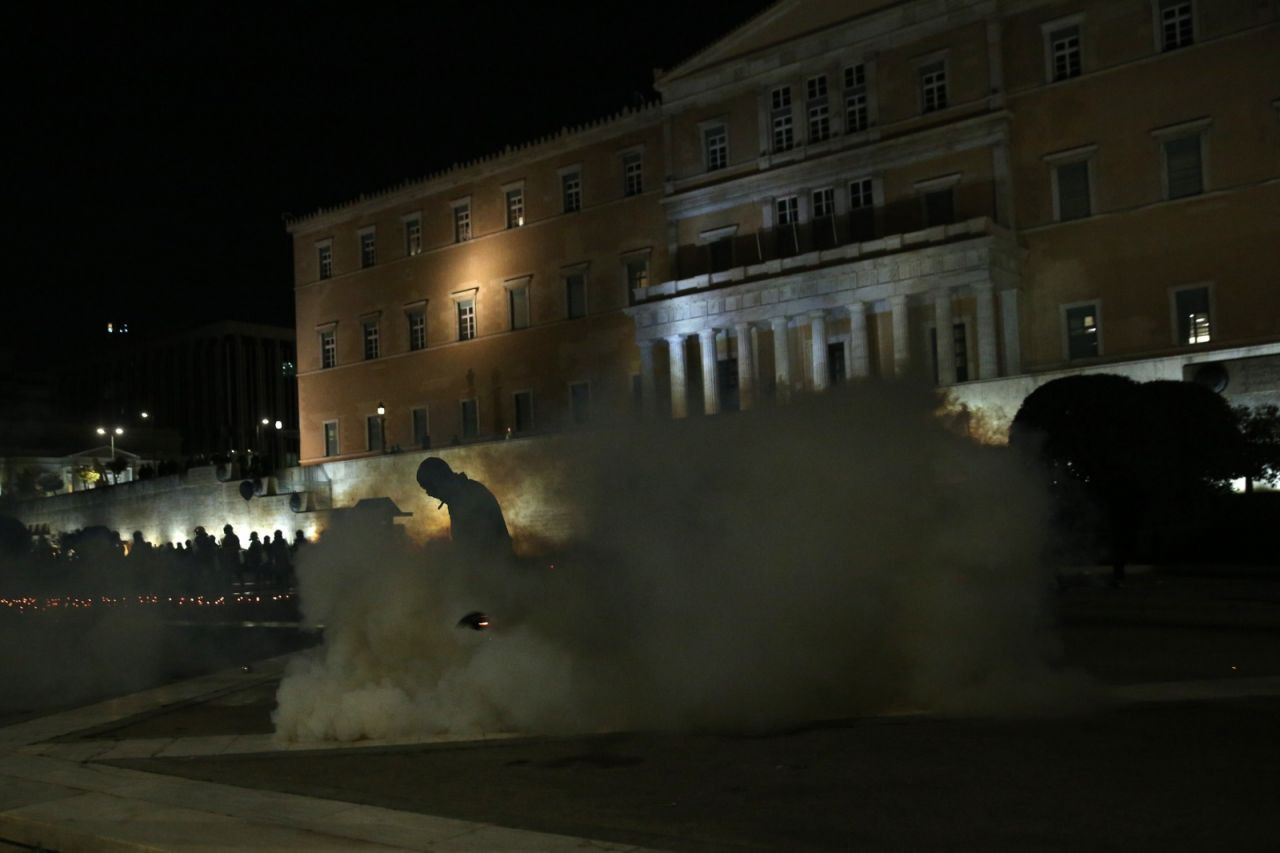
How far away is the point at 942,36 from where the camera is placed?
1576 inches

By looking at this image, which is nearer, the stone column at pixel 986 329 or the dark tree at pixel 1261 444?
the dark tree at pixel 1261 444

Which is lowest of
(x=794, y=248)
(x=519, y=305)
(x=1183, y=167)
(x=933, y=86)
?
(x=519, y=305)

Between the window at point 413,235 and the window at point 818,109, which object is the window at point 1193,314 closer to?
the window at point 818,109

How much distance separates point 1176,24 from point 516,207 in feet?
92.0

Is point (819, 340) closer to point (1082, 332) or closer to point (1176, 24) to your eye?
point (1082, 332)

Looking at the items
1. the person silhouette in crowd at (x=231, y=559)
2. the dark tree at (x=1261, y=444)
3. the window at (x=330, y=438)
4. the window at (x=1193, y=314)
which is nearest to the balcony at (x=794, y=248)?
the window at (x=1193, y=314)

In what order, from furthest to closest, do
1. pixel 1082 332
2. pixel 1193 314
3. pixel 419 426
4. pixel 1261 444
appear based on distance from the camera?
pixel 419 426 → pixel 1082 332 → pixel 1193 314 → pixel 1261 444

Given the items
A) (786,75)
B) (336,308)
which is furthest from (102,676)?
(336,308)

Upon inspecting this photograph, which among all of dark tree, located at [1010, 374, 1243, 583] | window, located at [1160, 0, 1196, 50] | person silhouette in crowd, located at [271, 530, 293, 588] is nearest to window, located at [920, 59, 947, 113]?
window, located at [1160, 0, 1196, 50]

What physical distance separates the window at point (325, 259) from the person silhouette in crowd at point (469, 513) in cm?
4617

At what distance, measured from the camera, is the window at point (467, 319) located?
53906 millimetres

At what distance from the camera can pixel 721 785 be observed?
28.6 feet

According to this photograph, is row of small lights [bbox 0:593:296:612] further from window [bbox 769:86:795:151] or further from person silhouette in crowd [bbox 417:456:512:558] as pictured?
window [bbox 769:86:795:151]

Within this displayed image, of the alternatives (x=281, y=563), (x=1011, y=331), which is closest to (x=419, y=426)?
(x=281, y=563)
